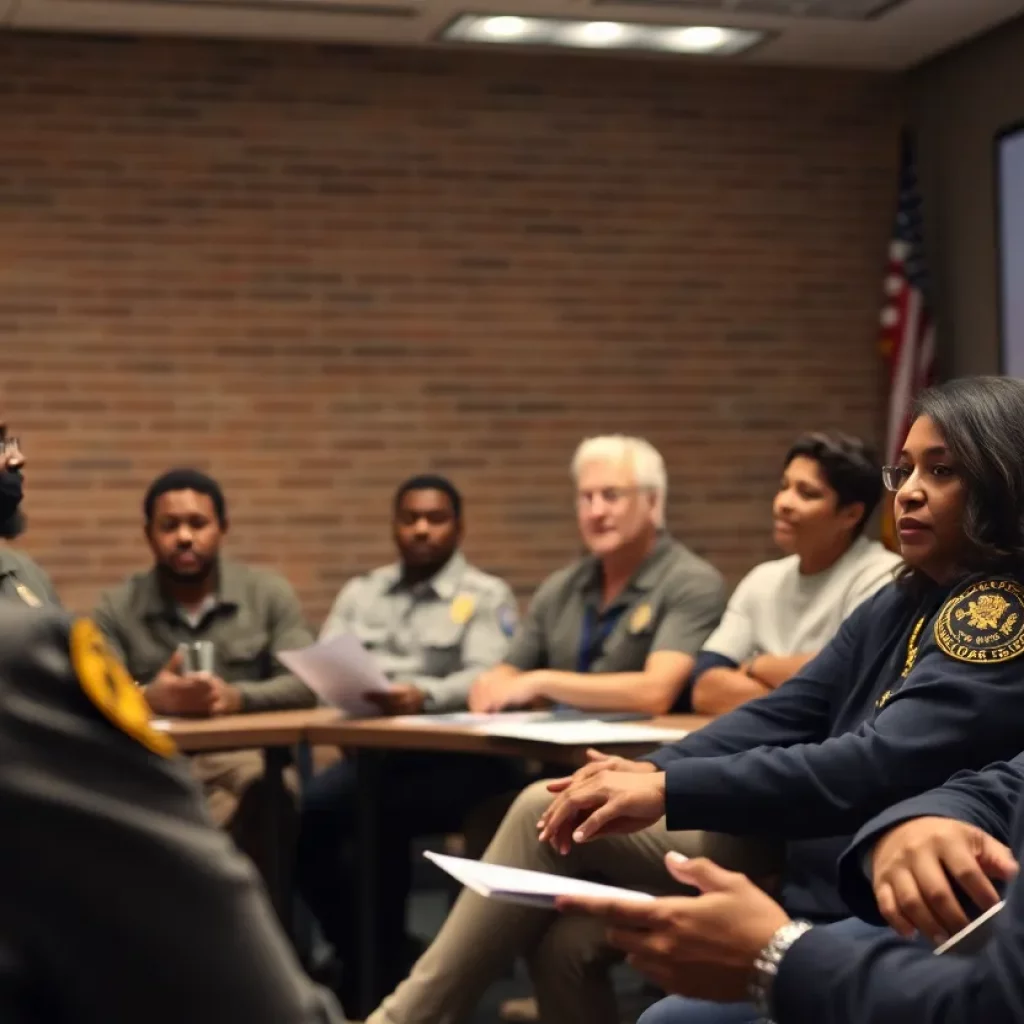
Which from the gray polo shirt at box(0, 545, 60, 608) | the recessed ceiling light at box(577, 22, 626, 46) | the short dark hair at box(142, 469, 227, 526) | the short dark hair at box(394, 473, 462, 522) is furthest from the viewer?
the recessed ceiling light at box(577, 22, 626, 46)

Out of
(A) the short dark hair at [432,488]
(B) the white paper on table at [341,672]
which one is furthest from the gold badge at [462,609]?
(B) the white paper on table at [341,672]

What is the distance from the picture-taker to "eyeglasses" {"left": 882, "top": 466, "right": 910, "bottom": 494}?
7.66 feet

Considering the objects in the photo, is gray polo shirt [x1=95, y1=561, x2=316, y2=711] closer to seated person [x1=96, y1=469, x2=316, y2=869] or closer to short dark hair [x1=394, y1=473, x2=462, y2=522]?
seated person [x1=96, y1=469, x2=316, y2=869]

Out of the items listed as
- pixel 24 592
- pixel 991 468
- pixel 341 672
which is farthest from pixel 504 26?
pixel 991 468

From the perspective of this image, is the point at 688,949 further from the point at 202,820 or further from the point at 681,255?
the point at 681,255

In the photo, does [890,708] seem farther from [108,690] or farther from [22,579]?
[22,579]

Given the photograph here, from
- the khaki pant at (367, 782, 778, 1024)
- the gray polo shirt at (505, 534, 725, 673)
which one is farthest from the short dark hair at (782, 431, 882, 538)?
the khaki pant at (367, 782, 778, 1024)

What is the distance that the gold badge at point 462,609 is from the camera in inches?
191

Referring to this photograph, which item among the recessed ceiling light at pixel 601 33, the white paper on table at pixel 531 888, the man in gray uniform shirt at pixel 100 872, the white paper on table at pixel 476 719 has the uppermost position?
the recessed ceiling light at pixel 601 33

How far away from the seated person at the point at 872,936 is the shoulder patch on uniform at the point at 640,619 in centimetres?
231

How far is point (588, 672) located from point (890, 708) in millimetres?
2157

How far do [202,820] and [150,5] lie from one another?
18.2 feet

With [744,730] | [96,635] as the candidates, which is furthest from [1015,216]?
[96,635]

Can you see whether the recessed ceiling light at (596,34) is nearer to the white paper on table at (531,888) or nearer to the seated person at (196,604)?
the seated person at (196,604)
